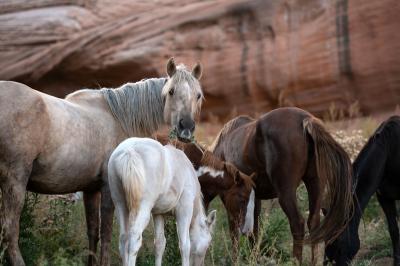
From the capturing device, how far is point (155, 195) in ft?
19.6

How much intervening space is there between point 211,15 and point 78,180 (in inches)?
325

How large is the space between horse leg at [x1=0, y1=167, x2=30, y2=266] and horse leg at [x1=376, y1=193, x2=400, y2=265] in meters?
4.02

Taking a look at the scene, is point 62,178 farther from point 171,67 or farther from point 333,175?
point 333,175

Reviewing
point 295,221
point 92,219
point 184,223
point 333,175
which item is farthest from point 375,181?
point 92,219

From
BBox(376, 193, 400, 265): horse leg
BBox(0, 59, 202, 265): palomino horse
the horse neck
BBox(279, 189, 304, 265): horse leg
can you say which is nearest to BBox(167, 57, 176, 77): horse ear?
BBox(0, 59, 202, 265): palomino horse

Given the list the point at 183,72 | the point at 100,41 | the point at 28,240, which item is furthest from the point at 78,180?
the point at 100,41

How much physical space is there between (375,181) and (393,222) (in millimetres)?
685

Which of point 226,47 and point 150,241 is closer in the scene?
point 150,241

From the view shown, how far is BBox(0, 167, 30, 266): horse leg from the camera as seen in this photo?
5988 mm

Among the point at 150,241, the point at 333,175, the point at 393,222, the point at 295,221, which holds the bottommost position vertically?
the point at 150,241

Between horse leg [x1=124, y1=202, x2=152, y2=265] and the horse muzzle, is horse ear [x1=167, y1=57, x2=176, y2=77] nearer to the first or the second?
the horse muzzle

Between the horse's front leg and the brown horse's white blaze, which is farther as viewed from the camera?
the brown horse's white blaze

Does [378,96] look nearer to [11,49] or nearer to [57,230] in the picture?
[11,49]

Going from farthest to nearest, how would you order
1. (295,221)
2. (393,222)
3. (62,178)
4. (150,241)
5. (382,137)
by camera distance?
(150,241) → (393,222) → (382,137) → (295,221) → (62,178)
